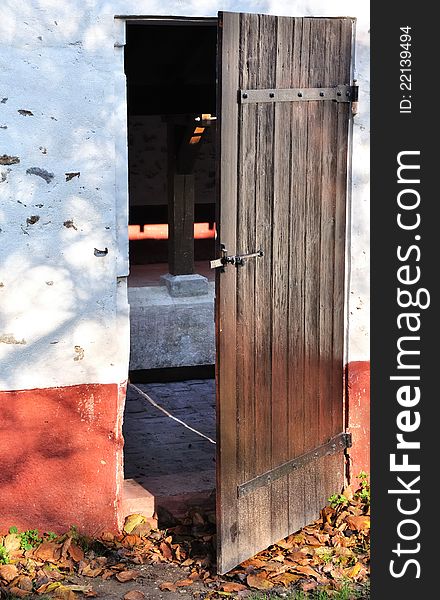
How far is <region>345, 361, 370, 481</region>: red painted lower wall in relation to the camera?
575 centimetres

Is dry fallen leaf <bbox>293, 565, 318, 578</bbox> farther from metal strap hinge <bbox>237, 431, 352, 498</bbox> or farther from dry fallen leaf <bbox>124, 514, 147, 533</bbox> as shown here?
dry fallen leaf <bbox>124, 514, 147, 533</bbox>

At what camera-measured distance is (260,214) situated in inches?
196

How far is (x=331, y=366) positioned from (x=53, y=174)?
1.80 meters

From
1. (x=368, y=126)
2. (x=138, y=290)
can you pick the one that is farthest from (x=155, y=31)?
(x=368, y=126)

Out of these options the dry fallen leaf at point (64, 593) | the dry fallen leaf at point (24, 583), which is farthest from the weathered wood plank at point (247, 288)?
the dry fallen leaf at point (24, 583)

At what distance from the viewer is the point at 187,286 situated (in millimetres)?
11008

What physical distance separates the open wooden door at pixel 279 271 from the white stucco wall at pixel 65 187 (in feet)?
1.54

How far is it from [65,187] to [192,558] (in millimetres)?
1959

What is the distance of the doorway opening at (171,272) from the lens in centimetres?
658

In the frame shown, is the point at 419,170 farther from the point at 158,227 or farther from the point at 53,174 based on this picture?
the point at 158,227

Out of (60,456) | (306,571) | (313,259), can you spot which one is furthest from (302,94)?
(306,571)

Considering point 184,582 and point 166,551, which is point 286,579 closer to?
point 184,582

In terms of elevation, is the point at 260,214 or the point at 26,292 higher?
the point at 260,214

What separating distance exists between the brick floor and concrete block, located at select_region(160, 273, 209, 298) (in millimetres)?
2172
